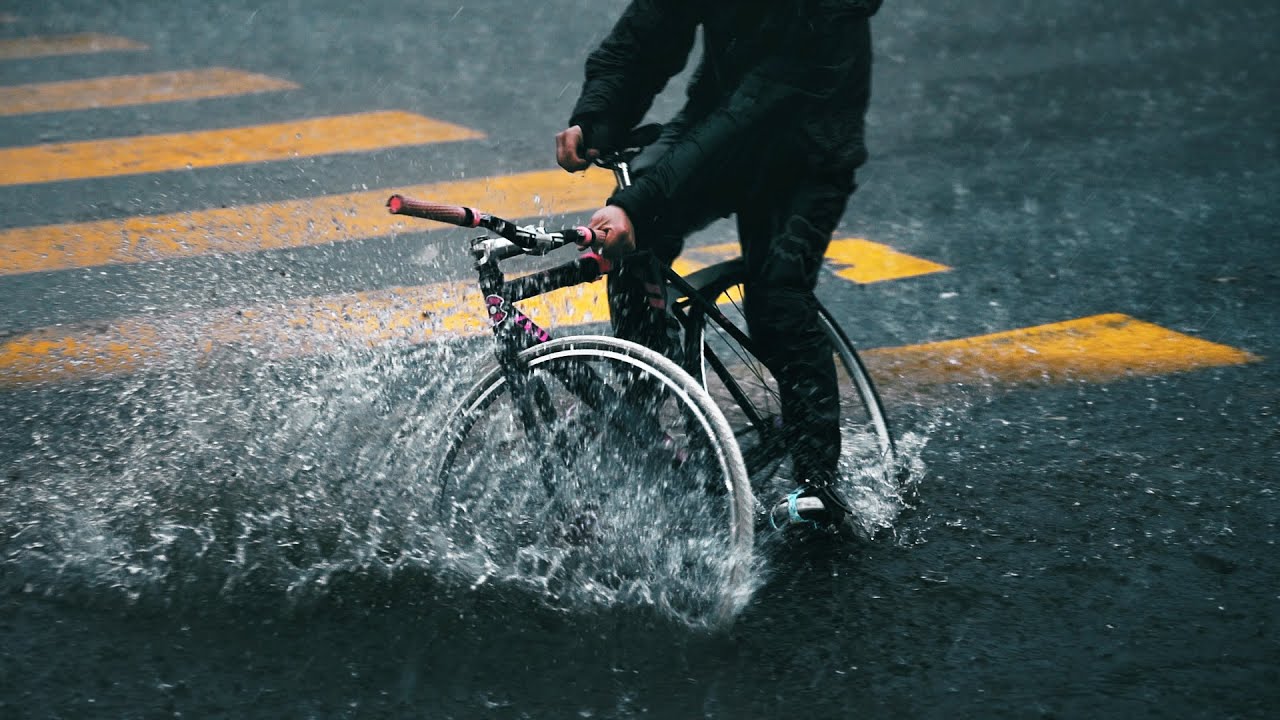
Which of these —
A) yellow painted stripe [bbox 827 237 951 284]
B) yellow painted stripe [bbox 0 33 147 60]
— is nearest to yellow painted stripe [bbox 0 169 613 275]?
yellow painted stripe [bbox 827 237 951 284]

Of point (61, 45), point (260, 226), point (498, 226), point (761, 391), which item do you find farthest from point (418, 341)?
point (61, 45)

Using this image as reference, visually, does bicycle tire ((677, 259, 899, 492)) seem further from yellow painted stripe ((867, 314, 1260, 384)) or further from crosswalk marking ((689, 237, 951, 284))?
crosswalk marking ((689, 237, 951, 284))

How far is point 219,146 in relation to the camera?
8.59 metres

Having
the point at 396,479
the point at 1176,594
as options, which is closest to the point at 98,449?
the point at 396,479

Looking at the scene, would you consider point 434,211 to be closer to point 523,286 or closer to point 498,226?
point 498,226

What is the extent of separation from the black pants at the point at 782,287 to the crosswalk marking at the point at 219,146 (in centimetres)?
482

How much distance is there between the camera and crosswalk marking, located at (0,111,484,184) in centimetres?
815

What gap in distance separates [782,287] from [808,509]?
1.93 ft

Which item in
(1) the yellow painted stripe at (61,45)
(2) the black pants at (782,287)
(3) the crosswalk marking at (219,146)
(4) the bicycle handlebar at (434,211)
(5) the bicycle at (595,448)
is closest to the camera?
(4) the bicycle handlebar at (434,211)

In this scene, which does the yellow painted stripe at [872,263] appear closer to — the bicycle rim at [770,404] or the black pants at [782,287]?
the bicycle rim at [770,404]

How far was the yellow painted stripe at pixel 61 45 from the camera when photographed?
1113cm

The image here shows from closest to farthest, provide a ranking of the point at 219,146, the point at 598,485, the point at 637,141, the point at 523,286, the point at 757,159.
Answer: the point at 523,286 → the point at 598,485 → the point at 757,159 → the point at 637,141 → the point at 219,146

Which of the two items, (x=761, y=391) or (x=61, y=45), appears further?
(x=61, y=45)

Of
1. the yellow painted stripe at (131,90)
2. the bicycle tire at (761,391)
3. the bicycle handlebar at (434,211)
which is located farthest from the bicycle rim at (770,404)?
the yellow painted stripe at (131,90)
